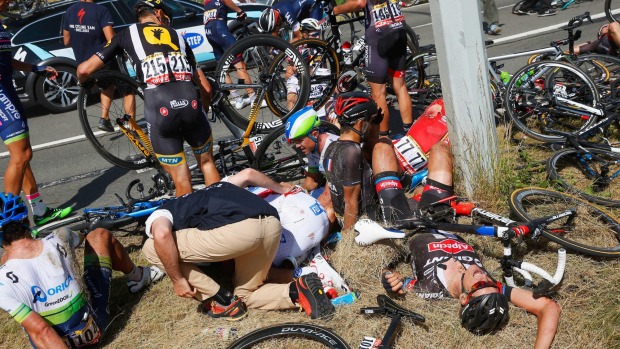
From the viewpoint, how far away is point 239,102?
7.32m

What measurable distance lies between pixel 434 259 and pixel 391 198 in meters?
0.71

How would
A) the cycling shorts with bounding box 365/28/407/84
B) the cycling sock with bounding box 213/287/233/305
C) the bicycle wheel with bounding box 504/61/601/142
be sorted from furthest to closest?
1. the cycling shorts with bounding box 365/28/407/84
2. the bicycle wheel with bounding box 504/61/601/142
3. the cycling sock with bounding box 213/287/233/305

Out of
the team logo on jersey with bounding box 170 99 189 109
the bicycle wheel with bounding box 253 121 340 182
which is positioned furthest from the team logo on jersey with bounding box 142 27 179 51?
the bicycle wheel with bounding box 253 121 340 182

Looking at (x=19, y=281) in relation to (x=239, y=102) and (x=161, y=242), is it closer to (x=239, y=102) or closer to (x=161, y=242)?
(x=161, y=242)

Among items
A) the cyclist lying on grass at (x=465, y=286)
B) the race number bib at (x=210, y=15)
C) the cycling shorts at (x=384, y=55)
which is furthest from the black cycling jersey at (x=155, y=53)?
the race number bib at (x=210, y=15)

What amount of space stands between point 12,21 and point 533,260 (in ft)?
31.2

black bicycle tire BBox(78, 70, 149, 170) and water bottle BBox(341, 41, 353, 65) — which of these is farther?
water bottle BBox(341, 41, 353, 65)

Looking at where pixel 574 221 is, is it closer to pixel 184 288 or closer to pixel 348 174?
pixel 348 174

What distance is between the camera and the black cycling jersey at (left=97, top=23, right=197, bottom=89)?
550cm

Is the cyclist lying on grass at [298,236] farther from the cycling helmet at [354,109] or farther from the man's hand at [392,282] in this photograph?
the cycling helmet at [354,109]

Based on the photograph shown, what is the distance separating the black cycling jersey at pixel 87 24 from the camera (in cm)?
854

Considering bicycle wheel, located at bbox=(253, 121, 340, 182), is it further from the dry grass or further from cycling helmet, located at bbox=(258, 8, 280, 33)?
cycling helmet, located at bbox=(258, 8, 280, 33)

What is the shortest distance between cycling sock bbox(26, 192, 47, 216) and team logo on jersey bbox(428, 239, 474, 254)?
3.94 metres

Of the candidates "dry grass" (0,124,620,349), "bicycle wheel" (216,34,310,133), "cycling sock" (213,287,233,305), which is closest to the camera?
"dry grass" (0,124,620,349)
